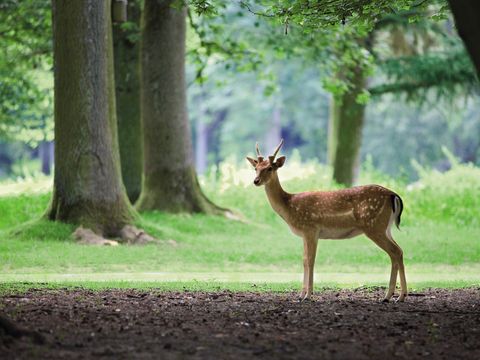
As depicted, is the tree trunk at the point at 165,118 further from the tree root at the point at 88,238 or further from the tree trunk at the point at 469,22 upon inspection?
the tree trunk at the point at 469,22

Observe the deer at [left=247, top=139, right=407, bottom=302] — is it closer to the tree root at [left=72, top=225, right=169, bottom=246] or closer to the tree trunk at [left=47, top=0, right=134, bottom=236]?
the tree root at [left=72, top=225, right=169, bottom=246]

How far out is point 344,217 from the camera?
9562 millimetres

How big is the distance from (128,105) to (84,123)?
18.4 ft

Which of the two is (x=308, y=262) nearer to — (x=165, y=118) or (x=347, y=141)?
(x=165, y=118)

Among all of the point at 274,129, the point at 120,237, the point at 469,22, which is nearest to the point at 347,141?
the point at 120,237

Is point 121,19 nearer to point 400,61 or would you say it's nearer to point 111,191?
point 111,191

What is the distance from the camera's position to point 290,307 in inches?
353

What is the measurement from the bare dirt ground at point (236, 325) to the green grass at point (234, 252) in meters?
1.68

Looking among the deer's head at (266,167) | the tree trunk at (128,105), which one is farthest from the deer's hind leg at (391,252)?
the tree trunk at (128,105)

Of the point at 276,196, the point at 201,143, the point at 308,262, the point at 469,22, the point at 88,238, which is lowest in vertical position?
the point at 308,262

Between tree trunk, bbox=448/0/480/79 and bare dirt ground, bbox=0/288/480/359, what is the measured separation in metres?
2.23

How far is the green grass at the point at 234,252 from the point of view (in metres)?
12.7

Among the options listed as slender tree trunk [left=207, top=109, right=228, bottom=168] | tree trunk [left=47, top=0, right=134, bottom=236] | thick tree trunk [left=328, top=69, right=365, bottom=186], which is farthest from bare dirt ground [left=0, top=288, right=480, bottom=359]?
slender tree trunk [left=207, top=109, right=228, bottom=168]

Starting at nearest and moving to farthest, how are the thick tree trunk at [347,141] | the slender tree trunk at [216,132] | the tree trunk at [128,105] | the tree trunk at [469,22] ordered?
the tree trunk at [469,22] → the tree trunk at [128,105] → the thick tree trunk at [347,141] → the slender tree trunk at [216,132]
